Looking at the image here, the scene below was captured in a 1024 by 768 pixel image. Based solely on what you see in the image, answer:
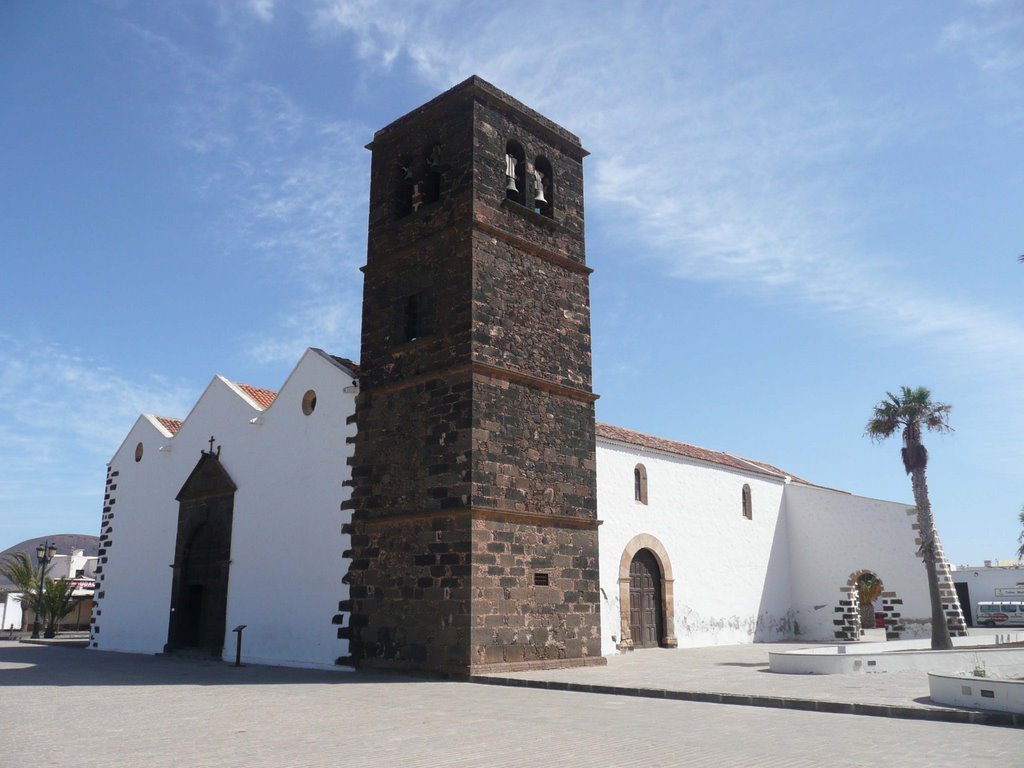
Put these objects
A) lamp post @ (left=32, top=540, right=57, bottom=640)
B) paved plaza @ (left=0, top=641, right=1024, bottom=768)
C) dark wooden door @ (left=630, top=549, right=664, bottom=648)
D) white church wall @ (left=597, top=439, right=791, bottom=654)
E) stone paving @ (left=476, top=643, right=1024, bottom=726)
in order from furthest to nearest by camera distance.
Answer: lamp post @ (left=32, top=540, right=57, bottom=640), dark wooden door @ (left=630, top=549, right=664, bottom=648), white church wall @ (left=597, top=439, right=791, bottom=654), stone paving @ (left=476, top=643, right=1024, bottom=726), paved plaza @ (left=0, top=641, right=1024, bottom=768)

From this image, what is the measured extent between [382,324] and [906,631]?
16.0 m

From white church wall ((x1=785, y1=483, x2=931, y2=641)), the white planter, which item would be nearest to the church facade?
white church wall ((x1=785, y1=483, x2=931, y2=641))

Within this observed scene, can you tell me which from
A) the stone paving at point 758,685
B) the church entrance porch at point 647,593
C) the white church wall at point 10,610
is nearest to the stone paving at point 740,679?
the stone paving at point 758,685

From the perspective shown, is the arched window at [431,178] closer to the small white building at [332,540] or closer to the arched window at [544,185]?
the arched window at [544,185]

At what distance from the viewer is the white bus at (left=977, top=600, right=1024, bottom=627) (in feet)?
120

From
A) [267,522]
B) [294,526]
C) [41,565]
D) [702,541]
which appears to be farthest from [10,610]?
[702,541]

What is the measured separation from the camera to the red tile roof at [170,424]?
73.4 ft

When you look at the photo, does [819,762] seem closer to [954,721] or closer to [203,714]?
[954,721]

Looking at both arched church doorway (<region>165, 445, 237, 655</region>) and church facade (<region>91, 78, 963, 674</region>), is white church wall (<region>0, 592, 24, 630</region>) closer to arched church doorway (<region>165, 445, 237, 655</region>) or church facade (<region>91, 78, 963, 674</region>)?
church facade (<region>91, 78, 963, 674</region>)

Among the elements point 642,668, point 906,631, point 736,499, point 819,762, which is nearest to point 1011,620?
point 906,631

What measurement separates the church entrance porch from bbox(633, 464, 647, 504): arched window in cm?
90

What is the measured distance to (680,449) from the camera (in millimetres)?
22453

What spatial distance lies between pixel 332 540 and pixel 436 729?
26.8 ft

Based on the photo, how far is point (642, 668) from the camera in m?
13.7
